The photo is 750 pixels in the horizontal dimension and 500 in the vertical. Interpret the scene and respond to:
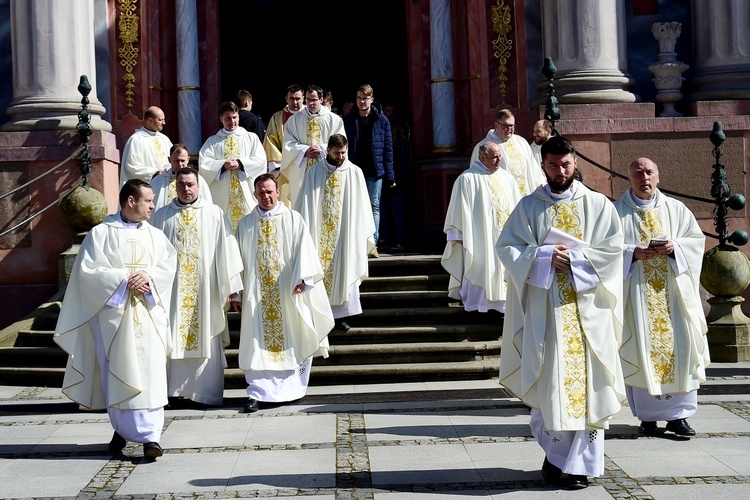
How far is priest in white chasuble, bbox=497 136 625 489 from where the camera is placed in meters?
6.19

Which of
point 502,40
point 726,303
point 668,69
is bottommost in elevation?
point 726,303

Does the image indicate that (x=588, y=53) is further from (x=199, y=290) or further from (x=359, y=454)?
(x=359, y=454)

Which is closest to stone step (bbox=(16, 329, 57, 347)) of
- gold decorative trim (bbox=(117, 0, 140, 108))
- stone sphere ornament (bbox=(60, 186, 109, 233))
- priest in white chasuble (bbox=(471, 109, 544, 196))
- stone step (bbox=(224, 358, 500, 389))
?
stone sphere ornament (bbox=(60, 186, 109, 233))

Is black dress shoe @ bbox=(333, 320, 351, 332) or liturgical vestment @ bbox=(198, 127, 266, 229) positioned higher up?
liturgical vestment @ bbox=(198, 127, 266, 229)

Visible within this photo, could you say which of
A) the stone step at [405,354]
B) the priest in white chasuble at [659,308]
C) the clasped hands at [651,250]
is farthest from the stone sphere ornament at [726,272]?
the clasped hands at [651,250]

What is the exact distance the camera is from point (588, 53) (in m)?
12.8

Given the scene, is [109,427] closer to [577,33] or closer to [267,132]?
[267,132]

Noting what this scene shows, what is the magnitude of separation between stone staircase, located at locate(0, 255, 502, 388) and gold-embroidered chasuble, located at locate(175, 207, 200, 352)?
3.16 ft

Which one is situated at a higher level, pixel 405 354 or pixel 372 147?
pixel 372 147

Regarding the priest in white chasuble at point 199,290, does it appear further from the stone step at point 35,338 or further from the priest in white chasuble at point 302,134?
the priest in white chasuble at point 302,134

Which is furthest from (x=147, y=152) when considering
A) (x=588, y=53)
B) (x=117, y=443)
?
(x=117, y=443)

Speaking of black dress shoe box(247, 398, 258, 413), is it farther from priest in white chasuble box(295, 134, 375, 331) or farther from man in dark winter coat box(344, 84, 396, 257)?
man in dark winter coat box(344, 84, 396, 257)

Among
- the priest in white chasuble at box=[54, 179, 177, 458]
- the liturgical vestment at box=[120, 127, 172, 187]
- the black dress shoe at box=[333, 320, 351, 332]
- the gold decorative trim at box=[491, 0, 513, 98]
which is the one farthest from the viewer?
the gold decorative trim at box=[491, 0, 513, 98]

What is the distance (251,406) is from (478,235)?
3.10 metres
